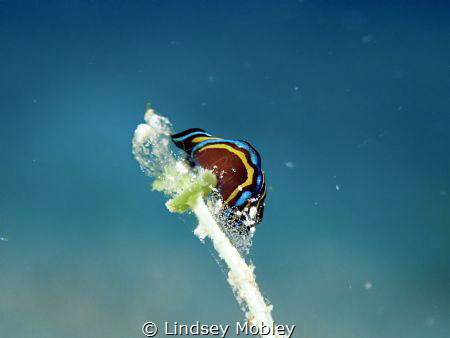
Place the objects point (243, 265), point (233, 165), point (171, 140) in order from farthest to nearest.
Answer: point (171, 140) → point (233, 165) → point (243, 265)

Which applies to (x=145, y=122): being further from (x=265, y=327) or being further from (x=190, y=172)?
(x=265, y=327)

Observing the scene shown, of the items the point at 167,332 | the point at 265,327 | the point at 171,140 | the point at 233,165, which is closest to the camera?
the point at 265,327

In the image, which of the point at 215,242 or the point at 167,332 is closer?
the point at 215,242

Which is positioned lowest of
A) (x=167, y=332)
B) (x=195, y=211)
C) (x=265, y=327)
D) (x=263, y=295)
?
(x=265, y=327)

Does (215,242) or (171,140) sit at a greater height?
(171,140)

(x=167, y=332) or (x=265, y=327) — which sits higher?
(x=167, y=332)

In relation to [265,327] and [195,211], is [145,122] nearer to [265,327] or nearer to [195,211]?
[195,211]

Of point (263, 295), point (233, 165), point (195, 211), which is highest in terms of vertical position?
point (233, 165)

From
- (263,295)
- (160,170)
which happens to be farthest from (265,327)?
(160,170)

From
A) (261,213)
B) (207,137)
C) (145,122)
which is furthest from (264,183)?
(145,122)
